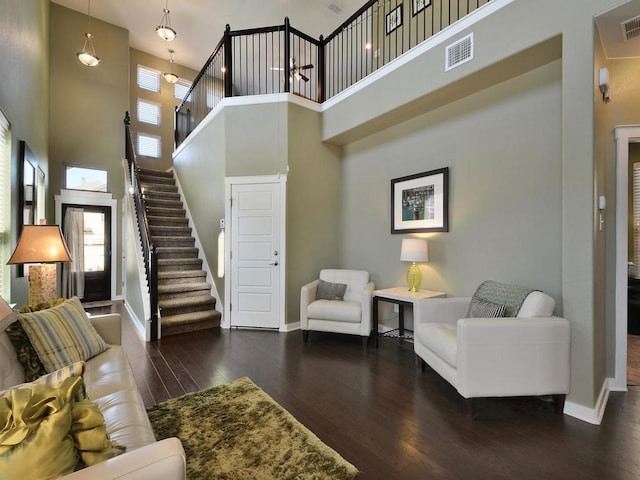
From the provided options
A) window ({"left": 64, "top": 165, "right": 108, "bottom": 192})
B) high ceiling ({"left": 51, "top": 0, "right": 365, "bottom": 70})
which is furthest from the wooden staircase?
high ceiling ({"left": 51, "top": 0, "right": 365, "bottom": 70})

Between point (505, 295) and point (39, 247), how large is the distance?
3805 mm

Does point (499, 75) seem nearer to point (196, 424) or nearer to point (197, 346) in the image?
point (196, 424)

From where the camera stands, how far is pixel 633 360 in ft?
11.0

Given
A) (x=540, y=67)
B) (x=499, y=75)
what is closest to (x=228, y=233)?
(x=499, y=75)

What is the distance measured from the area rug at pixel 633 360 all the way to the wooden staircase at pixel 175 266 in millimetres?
4755

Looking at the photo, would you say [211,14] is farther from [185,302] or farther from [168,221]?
[185,302]

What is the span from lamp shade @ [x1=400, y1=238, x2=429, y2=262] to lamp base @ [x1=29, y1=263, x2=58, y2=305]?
3.44 meters

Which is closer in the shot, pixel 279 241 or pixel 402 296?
pixel 402 296

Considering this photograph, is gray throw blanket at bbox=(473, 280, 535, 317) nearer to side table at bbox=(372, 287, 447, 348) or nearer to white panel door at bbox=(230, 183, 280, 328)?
side table at bbox=(372, 287, 447, 348)

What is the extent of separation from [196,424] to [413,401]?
5.29 feet

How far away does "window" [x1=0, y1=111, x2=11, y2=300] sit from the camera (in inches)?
101

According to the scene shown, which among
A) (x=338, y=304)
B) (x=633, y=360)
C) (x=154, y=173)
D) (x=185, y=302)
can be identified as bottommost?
(x=633, y=360)

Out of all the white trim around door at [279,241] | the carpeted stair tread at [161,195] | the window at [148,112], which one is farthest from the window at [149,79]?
the white trim around door at [279,241]

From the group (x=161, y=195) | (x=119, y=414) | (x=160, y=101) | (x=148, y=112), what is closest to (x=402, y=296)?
(x=119, y=414)
